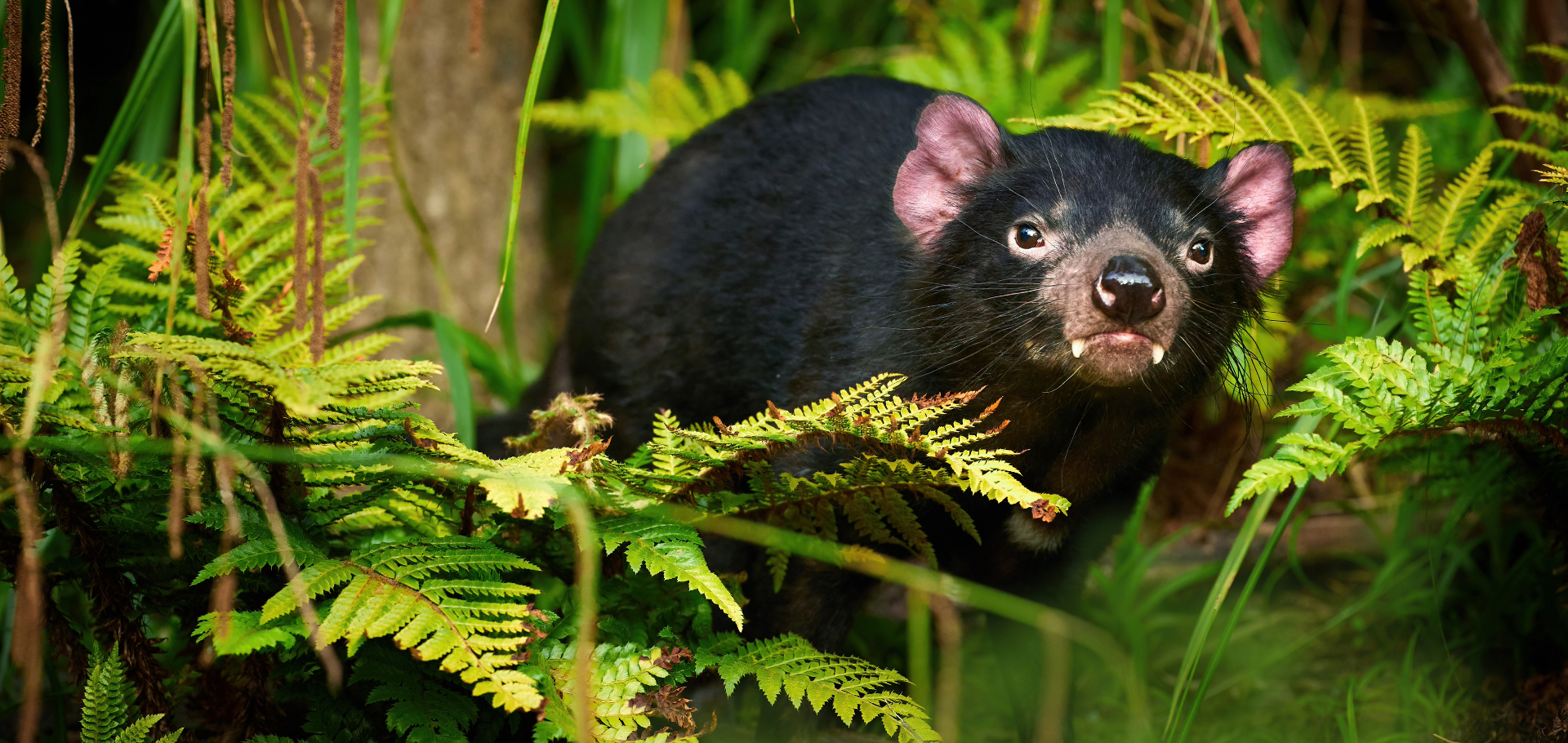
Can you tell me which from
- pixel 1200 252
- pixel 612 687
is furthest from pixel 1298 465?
pixel 612 687

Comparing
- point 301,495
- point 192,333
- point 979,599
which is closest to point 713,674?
point 979,599

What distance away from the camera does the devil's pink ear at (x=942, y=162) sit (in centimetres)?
272

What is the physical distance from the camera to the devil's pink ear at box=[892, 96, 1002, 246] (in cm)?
272

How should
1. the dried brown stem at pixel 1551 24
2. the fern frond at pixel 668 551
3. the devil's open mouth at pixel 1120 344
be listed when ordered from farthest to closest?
the dried brown stem at pixel 1551 24 < the devil's open mouth at pixel 1120 344 < the fern frond at pixel 668 551

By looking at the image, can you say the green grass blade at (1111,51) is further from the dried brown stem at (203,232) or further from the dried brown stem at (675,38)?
the dried brown stem at (203,232)

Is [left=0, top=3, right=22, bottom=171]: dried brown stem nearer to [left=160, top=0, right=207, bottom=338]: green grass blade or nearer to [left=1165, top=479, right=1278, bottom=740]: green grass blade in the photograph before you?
[left=160, top=0, right=207, bottom=338]: green grass blade

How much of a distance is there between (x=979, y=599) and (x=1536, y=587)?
5.65ft

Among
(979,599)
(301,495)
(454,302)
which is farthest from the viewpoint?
(454,302)

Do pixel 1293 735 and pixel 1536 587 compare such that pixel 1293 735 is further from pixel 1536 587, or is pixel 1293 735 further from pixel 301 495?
pixel 301 495

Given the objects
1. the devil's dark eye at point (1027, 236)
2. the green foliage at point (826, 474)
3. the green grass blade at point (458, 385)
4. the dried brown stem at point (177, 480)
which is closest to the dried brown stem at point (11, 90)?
the dried brown stem at point (177, 480)

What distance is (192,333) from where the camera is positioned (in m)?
2.62

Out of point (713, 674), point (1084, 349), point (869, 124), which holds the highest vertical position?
point (869, 124)

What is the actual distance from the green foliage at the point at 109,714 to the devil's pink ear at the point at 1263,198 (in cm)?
259

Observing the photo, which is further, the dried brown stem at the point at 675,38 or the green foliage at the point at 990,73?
the dried brown stem at the point at 675,38
